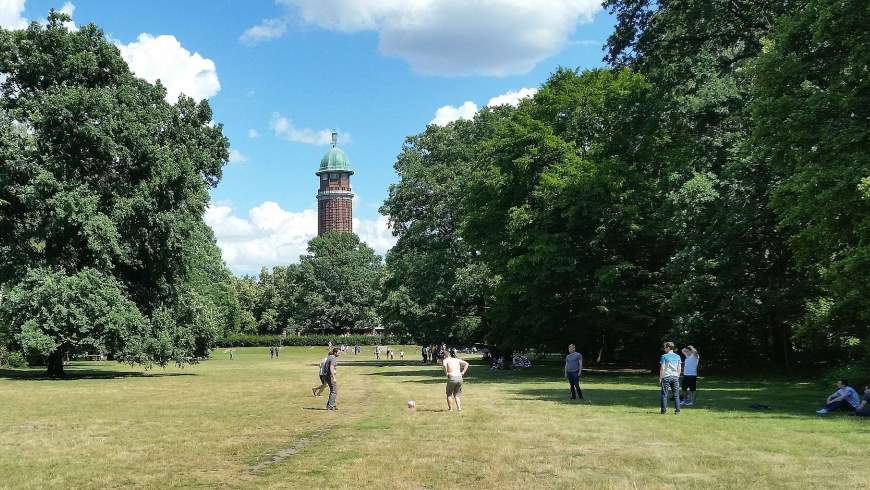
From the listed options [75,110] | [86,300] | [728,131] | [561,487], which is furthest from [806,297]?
[75,110]

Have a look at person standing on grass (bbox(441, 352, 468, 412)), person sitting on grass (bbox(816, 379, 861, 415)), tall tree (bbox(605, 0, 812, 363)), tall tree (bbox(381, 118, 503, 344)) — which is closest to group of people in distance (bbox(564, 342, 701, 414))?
person sitting on grass (bbox(816, 379, 861, 415))

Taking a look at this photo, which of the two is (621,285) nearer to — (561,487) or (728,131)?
(728,131)

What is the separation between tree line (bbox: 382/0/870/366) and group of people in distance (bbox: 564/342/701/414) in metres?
4.05

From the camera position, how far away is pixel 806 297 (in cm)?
3070

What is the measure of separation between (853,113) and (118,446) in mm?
19889

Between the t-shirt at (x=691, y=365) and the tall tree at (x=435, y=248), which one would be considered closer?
the t-shirt at (x=691, y=365)

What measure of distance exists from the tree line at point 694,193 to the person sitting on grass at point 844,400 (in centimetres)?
270

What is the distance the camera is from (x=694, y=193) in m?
29.2

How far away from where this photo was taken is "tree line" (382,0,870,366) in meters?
20.8

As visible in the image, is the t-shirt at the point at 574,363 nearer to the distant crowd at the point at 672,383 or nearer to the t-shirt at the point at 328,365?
the distant crowd at the point at 672,383

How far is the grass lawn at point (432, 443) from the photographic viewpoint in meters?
10.5

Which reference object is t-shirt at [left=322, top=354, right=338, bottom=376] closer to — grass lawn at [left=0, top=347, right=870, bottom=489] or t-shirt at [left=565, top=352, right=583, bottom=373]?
grass lawn at [left=0, top=347, right=870, bottom=489]

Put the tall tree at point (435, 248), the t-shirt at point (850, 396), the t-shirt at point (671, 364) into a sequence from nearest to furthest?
1. the t-shirt at point (850, 396)
2. the t-shirt at point (671, 364)
3. the tall tree at point (435, 248)

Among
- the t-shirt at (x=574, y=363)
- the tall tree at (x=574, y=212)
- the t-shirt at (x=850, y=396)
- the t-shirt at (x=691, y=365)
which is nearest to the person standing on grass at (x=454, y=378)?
the t-shirt at (x=574, y=363)
